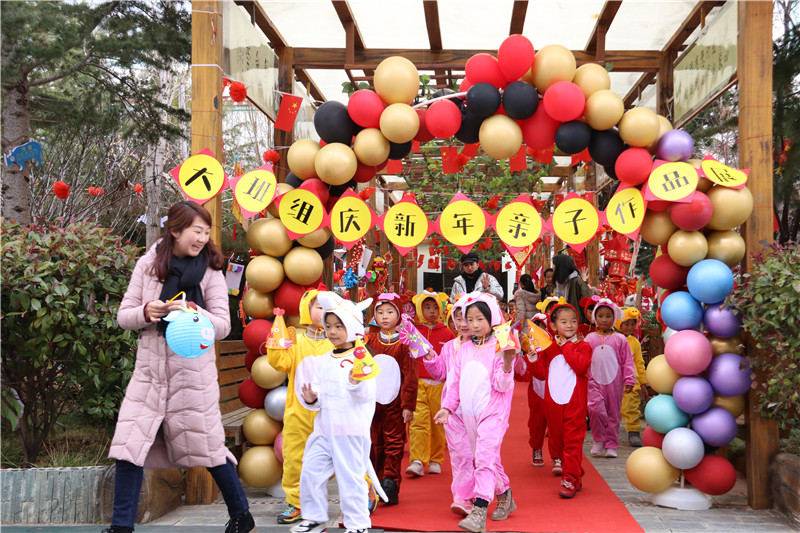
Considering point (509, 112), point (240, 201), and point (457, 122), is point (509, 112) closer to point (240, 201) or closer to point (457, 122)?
point (457, 122)

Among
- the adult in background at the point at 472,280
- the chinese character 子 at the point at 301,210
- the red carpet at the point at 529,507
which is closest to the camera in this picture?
the red carpet at the point at 529,507

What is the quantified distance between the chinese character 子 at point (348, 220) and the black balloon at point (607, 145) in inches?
72.7

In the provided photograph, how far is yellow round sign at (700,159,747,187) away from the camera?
4926 mm

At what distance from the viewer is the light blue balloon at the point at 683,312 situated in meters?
5.07

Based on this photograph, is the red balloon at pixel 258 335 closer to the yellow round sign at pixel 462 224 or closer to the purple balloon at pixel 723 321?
the yellow round sign at pixel 462 224

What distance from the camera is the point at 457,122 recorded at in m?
5.30

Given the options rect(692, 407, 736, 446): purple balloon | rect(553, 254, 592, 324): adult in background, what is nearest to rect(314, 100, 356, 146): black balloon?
rect(692, 407, 736, 446): purple balloon

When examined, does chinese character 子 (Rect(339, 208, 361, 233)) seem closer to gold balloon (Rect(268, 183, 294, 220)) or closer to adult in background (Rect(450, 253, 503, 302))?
gold balloon (Rect(268, 183, 294, 220))

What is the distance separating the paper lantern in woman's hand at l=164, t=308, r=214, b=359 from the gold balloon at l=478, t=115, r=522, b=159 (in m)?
2.57

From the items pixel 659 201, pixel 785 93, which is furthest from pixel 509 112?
pixel 785 93

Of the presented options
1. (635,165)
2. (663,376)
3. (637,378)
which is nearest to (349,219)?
(635,165)

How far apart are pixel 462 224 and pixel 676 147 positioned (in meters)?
1.62

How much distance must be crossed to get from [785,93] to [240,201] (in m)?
5.66

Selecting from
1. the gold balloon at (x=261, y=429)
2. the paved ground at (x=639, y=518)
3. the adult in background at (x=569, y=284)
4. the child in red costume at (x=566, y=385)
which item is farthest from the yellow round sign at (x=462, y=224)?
the adult in background at (x=569, y=284)
